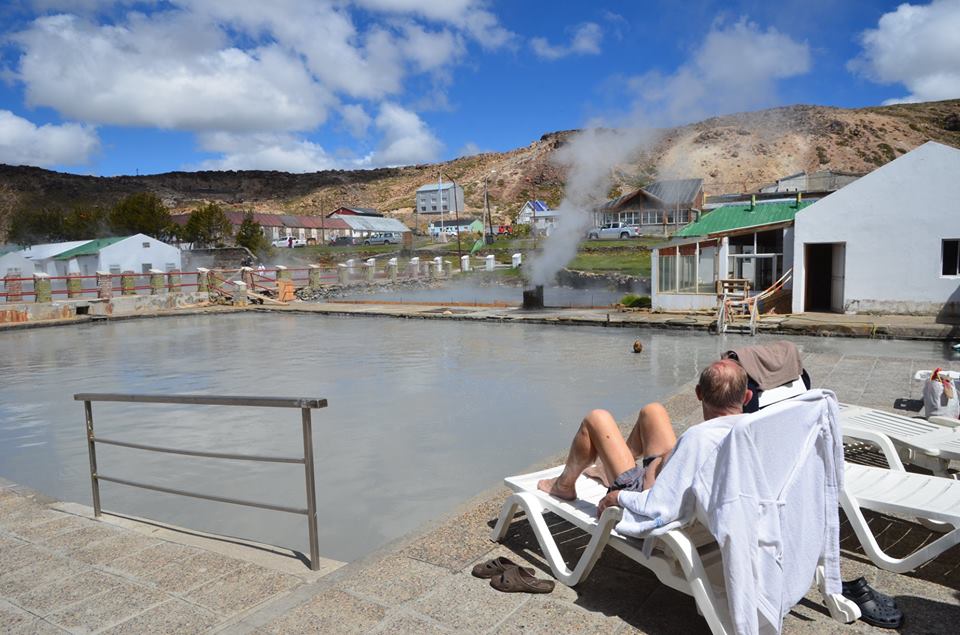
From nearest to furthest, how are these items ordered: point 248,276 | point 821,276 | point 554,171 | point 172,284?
point 821,276
point 172,284
point 248,276
point 554,171

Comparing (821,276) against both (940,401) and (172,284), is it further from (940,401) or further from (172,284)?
(172,284)

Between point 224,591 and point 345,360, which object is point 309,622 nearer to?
point 224,591

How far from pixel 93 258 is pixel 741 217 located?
33.7 m

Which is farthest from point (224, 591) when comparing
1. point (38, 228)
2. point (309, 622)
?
point (38, 228)

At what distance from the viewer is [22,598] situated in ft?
10.9

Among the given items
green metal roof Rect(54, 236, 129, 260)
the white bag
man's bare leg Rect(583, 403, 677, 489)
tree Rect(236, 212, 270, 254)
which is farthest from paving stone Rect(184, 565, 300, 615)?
tree Rect(236, 212, 270, 254)

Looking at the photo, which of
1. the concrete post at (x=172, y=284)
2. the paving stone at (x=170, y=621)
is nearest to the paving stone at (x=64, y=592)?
the paving stone at (x=170, y=621)

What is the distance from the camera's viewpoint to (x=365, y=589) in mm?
3188

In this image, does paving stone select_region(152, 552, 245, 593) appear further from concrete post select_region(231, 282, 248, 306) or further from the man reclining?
concrete post select_region(231, 282, 248, 306)

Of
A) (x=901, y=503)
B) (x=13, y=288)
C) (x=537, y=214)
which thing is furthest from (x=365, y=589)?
(x=537, y=214)

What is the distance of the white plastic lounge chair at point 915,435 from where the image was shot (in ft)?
13.3

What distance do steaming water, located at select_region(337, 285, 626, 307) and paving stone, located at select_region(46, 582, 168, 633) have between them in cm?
2315

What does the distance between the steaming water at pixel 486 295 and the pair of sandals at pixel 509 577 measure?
74.5ft

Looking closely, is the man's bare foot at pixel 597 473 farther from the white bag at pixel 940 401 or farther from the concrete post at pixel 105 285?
the concrete post at pixel 105 285
